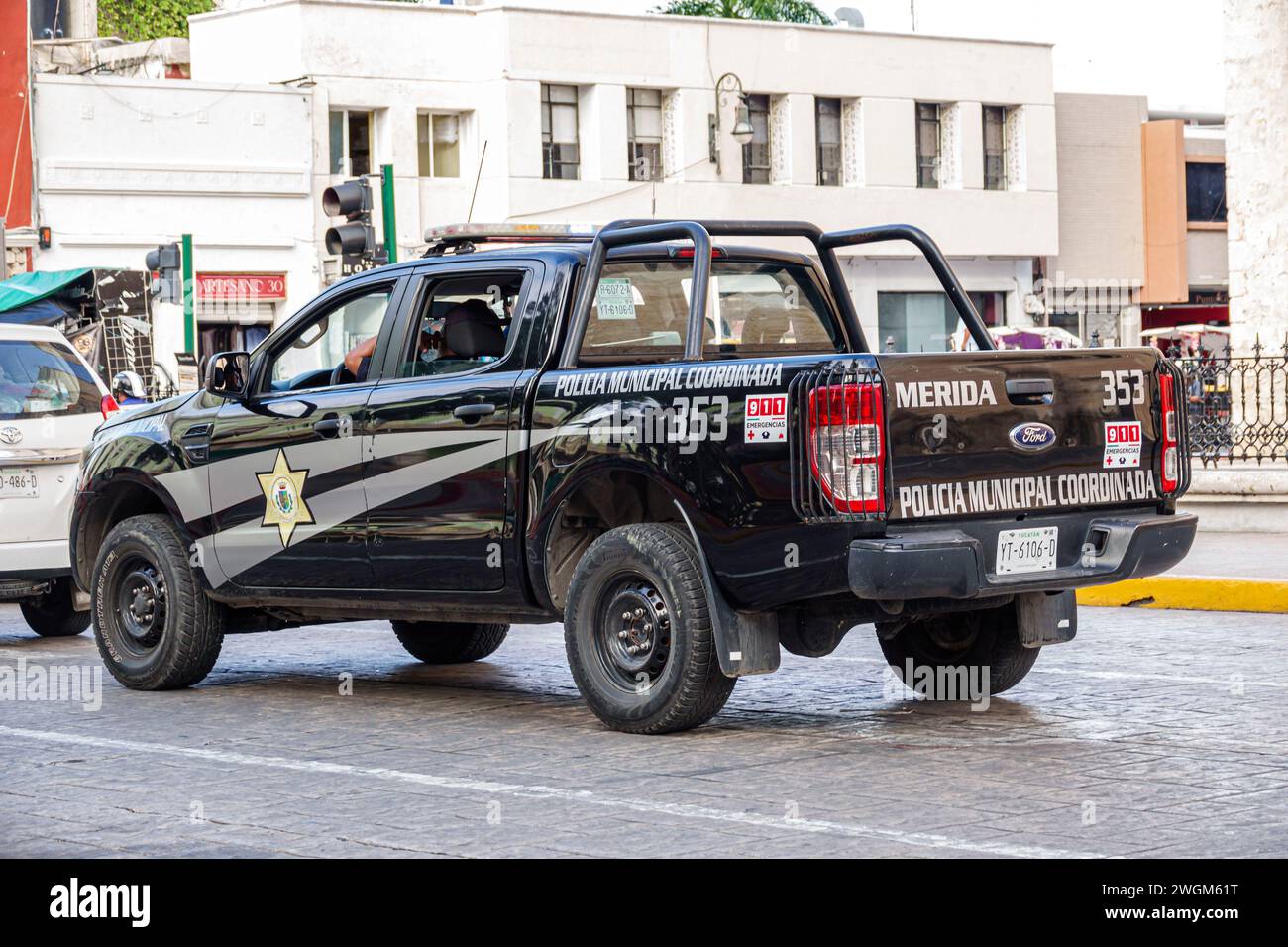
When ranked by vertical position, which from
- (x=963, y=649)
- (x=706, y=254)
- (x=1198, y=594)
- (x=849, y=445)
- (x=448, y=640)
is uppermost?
(x=706, y=254)

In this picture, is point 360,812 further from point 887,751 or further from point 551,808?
point 887,751

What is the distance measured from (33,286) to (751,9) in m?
23.8

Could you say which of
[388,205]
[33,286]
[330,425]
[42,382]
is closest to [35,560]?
[42,382]

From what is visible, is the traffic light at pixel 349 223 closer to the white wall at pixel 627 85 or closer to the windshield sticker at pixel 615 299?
the windshield sticker at pixel 615 299

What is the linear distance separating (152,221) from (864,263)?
15994mm

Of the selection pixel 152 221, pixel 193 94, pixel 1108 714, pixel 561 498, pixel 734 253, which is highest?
pixel 193 94

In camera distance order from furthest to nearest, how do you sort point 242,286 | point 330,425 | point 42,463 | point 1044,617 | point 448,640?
1. point 242,286
2. point 42,463
3. point 448,640
4. point 330,425
5. point 1044,617

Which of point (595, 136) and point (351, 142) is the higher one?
point (595, 136)

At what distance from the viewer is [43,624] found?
13.4m

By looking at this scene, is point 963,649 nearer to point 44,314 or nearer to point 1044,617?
point 1044,617

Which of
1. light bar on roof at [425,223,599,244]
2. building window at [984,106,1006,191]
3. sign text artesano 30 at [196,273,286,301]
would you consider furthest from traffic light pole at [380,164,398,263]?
building window at [984,106,1006,191]

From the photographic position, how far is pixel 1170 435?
27.8ft

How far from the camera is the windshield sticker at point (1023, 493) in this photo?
766 centimetres
